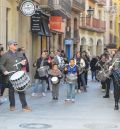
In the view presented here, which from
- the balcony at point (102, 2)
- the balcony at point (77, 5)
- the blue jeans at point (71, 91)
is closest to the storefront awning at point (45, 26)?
the blue jeans at point (71, 91)

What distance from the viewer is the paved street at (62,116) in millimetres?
10648

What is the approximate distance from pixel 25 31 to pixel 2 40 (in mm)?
4296

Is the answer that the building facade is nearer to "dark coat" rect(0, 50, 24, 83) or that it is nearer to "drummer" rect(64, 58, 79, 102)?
"drummer" rect(64, 58, 79, 102)

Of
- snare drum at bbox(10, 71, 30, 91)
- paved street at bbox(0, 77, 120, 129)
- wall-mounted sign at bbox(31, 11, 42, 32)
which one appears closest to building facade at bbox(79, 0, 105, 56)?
wall-mounted sign at bbox(31, 11, 42, 32)

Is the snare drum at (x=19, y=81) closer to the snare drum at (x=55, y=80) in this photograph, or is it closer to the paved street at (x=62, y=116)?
the paved street at (x=62, y=116)

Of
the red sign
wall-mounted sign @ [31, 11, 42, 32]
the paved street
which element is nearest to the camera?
the paved street

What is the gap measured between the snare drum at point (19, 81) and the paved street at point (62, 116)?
65 centimetres

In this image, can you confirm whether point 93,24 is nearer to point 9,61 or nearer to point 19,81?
point 9,61

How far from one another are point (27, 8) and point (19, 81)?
311 inches

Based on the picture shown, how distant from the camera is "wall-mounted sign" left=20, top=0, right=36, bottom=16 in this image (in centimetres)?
1945

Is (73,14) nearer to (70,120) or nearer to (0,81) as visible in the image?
(0,81)

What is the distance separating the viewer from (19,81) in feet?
39.8

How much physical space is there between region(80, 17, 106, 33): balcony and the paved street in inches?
1131

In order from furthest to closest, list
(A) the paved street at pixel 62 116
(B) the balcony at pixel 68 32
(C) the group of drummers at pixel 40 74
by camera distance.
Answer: (B) the balcony at pixel 68 32
(C) the group of drummers at pixel 40 74
(A) the paved street at pixel 62 116
